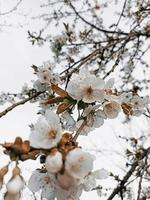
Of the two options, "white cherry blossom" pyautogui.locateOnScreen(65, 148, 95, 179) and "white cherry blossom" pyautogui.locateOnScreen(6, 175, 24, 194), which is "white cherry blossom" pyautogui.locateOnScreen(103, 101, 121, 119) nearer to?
"white cherry blossom" pyautogui.locateOnScreen(65, 148, 95, 179)

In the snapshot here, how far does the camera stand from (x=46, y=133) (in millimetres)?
1091

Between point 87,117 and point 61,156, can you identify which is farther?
point 87,117

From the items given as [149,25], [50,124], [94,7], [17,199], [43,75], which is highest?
[94,7]

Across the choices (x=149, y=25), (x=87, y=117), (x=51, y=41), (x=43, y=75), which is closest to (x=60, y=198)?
(x=87, y=117)

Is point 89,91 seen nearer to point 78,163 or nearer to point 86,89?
point 86,89

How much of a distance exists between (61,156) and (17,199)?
0.14 metres

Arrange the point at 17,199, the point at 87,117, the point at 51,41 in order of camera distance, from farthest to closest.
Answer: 1. the point at 51,41
2. the point at 87,117
3. the point at 17,199

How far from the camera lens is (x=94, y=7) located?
511cm

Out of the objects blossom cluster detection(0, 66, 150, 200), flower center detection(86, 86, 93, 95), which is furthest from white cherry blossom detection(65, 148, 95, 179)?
flower center detection(86, 86, 93, 95)

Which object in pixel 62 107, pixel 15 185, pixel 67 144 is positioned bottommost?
pixel 15 185

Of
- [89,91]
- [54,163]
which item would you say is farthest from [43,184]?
[89,91]

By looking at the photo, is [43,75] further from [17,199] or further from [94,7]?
[94,7]

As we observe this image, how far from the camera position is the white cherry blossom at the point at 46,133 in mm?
1012

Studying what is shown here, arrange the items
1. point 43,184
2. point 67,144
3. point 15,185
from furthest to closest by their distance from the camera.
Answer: point 43,184 → point 67,144 → point 15,185
